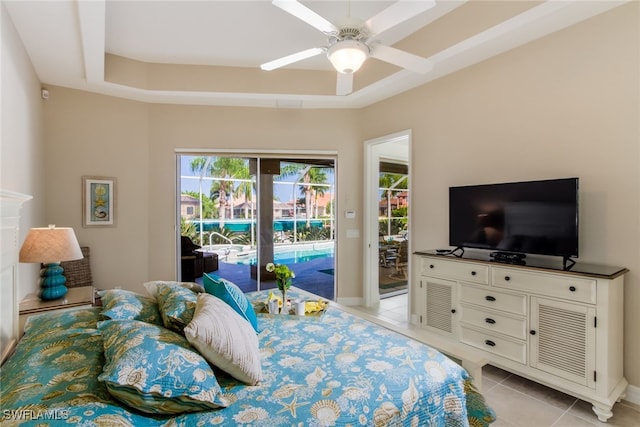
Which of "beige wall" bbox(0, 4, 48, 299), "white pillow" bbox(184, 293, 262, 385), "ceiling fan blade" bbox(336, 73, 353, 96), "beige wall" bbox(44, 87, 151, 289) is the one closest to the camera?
"white pillow" bbox(184, 293, 262, 385)

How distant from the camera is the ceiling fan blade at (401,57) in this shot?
212 cm

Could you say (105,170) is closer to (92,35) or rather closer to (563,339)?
(92,35)

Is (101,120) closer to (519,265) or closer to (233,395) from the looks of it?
(233,395)

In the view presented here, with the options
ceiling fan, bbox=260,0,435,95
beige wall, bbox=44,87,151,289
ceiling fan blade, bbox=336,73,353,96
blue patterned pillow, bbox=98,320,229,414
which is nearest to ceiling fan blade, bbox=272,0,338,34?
ceiling fan, bbox=260,0,435,95

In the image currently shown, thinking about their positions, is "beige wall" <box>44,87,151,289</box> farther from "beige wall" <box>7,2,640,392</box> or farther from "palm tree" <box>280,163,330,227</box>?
"palm tree" <box>280,163,330,227</box>

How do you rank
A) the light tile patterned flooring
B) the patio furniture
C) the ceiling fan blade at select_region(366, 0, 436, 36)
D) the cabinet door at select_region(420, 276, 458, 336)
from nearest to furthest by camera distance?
1. the ceiling fan blade at select_region(366, 0, 436, 36)
2. the light tile patterned flooring
3. the cabinet door at select_region(420, 276, 458, 336)
4. the patio furniture

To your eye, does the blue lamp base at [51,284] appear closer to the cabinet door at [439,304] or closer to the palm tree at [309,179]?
the palm tree at [309,179]

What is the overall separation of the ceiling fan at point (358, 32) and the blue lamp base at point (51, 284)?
2459 millimetres

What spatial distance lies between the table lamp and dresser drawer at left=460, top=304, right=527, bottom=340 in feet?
10.9

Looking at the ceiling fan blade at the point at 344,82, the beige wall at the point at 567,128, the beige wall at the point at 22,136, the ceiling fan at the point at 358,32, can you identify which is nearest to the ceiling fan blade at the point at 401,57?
the ceiling fan at the point at 358,32

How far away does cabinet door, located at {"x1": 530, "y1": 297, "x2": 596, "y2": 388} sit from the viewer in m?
2.16

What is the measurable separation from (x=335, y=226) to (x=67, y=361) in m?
3.56

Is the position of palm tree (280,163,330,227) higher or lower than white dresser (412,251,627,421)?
higher

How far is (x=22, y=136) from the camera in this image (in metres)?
2.70
